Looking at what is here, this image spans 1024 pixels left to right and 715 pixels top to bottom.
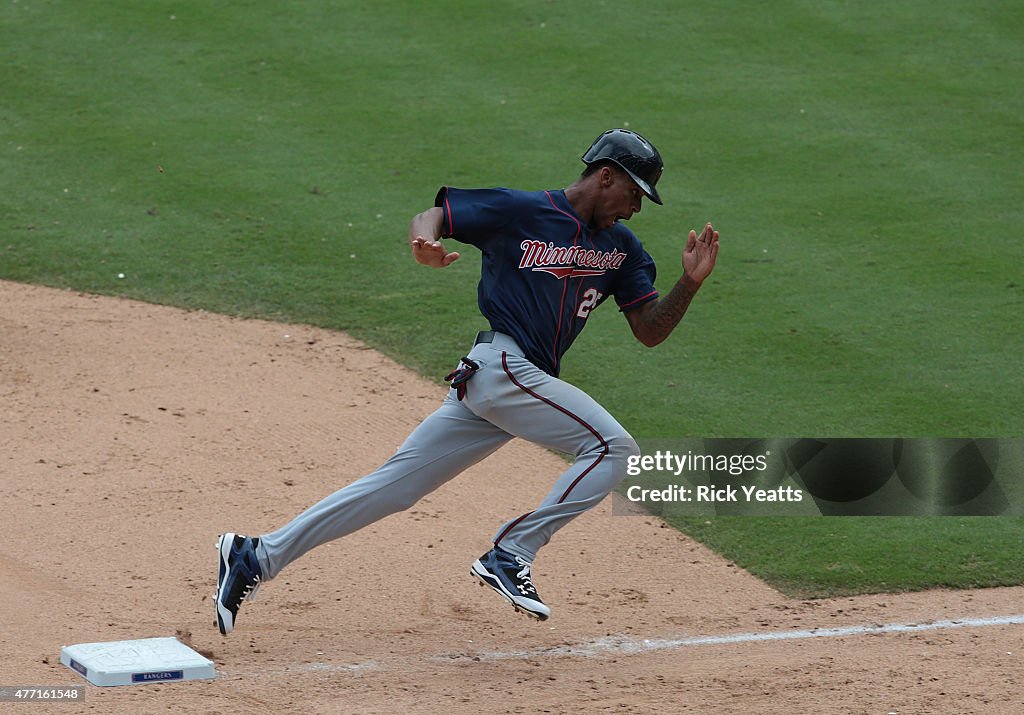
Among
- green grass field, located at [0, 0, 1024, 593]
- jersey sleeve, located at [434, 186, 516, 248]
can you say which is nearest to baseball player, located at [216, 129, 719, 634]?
jersey sleeve, located at [434, 186, 516, 248]

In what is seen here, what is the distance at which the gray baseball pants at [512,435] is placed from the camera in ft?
16.8

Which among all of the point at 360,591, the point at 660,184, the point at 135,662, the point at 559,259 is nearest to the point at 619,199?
the point at 559,259

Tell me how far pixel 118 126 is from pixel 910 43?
727 cm

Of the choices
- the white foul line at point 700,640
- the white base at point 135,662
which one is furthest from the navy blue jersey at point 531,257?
the white base at point 135,662

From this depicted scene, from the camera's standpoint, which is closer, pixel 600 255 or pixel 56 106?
pixel 600 255

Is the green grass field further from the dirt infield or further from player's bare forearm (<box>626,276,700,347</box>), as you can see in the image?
player's bare forearm (<box>626,276,700,347</box>)

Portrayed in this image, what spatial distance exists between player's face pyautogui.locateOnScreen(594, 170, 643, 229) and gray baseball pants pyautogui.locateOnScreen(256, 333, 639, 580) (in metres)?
0.61

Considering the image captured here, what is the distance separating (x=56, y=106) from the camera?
39.1 feet

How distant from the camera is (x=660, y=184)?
10.7m

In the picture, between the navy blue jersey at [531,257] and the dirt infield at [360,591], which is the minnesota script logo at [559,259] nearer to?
the navy blue jersey at [531,257]

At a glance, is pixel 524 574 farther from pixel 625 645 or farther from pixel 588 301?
pixel 588 301

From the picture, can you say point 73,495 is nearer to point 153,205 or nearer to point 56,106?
point 153,205

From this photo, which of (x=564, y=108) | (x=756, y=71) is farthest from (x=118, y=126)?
(x=756, y=71)

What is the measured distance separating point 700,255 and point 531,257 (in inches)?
25.9
